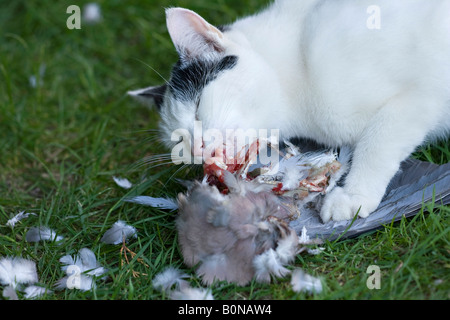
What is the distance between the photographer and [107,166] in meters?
2.45

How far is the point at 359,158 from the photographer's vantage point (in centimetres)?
186

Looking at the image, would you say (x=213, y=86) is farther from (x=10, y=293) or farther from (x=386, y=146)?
(x=10, y=293)

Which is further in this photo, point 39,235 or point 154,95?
point 154,95

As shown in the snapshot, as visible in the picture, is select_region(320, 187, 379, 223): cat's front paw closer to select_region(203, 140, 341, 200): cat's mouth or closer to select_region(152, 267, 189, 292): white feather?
select_region(203, 140, 341, 200): cat's mouth

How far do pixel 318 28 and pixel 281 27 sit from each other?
192mm

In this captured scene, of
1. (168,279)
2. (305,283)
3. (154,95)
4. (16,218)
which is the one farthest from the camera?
(154,95)

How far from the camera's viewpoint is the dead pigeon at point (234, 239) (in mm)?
1602

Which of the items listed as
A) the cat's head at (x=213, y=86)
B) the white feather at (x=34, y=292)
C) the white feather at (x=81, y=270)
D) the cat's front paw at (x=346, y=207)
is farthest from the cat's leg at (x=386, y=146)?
the white feather at (x=34, y=292)

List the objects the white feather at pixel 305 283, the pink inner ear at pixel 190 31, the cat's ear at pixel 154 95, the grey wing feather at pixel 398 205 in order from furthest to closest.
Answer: the cat's ear at pixel 154 95, the pink inner ear at pixel 190 31, the grey wing feather at pixel 398 205, the white feather at pixel 305 283

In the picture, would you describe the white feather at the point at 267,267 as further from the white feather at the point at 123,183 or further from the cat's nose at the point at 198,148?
the white feather at the point at 123,183

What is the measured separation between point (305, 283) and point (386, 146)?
0.61 m

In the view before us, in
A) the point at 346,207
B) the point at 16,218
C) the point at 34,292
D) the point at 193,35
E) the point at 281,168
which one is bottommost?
the point at 34,292

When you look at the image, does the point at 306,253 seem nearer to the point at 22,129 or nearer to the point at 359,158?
the point at 359,158

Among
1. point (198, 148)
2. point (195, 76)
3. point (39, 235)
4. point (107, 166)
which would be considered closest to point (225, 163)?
point (198, 148)
